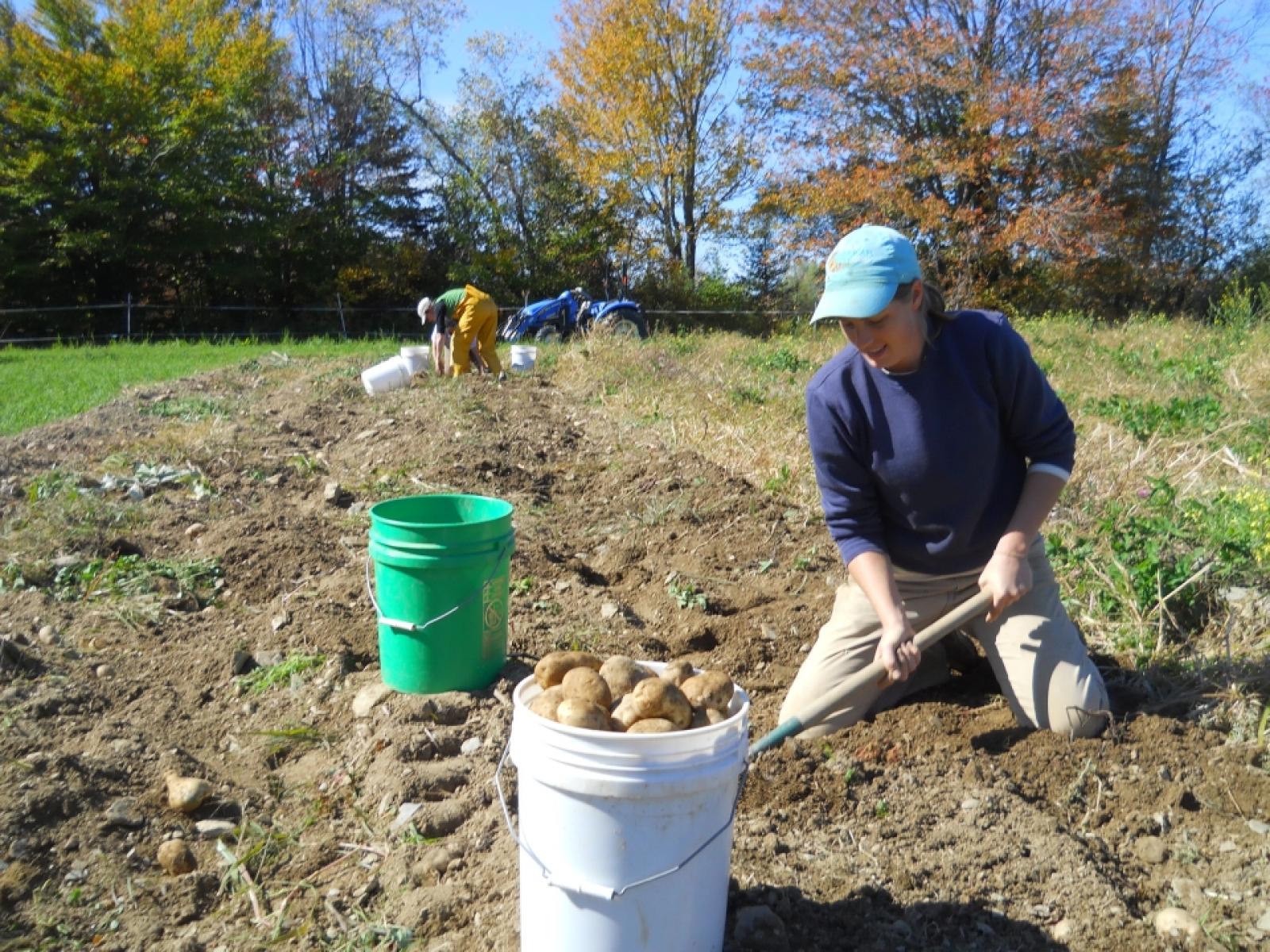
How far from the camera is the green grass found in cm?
1015

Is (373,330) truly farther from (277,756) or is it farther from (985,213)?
(277,756)

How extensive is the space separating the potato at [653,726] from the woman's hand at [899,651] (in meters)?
0.86

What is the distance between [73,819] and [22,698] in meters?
0.83

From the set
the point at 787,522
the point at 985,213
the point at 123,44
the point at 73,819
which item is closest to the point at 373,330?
the point at 123,44

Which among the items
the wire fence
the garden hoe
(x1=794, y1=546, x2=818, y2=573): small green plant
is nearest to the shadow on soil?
the garden hoe

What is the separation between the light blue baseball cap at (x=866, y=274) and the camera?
109 inches

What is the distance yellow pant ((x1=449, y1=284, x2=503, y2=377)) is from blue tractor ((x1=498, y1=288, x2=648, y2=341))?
5.85m

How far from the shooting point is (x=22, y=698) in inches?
142

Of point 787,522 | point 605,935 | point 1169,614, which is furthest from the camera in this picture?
point 787,522

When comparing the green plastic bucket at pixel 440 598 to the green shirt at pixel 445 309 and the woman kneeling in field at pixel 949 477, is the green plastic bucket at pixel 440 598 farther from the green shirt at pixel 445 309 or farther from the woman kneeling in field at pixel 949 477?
the green shirt at pixel 445 309

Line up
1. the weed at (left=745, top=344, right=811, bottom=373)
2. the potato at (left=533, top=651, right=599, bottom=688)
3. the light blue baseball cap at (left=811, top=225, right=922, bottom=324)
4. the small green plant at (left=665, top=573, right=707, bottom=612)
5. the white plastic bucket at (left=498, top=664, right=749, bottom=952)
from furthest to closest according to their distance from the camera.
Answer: the weed at (left=745, top=344, right=811, bottom=373) < the small green plant at (left=665, top=573, right=707, bottom=612) < the light blue baseball cap at (left=811, top=225, right=922, bottom=324) < the potato at (left=533, top=651, right=599, bottom=688) < the white plastic bucket at (left=498, top=664, right=749, bottom=952)

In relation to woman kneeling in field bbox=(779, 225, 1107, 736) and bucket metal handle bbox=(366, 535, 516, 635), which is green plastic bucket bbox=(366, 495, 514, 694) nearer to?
bucket metal handle bbox=(366, 535, 516, 635)

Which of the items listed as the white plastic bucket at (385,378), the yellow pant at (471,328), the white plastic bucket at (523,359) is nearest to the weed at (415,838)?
the white plastic bucket at (385,378)

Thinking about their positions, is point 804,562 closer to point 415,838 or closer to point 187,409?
point 415,838
